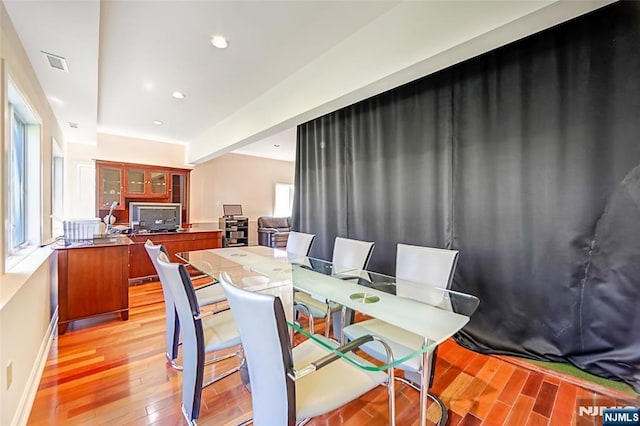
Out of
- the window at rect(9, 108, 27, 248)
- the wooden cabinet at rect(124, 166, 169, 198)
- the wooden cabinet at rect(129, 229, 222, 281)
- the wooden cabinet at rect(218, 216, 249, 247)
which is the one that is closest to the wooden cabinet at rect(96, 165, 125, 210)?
the wooden cabinet at rect(124, 166, 169, 198)

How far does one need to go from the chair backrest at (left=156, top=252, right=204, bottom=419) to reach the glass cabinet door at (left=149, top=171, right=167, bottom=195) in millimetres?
4262

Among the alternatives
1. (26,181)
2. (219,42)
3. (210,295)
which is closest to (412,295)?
(210,295)

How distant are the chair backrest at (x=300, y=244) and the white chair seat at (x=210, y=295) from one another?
1.03 meters

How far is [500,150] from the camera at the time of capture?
2336 millimetres

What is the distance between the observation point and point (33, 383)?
1865mm

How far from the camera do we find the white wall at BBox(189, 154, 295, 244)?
245 inches

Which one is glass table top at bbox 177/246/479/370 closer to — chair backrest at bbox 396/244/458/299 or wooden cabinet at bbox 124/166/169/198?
chair backrest at bbox 396/244/458/299

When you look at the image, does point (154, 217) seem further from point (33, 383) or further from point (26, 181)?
point (33, 383)

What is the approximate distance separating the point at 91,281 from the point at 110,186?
2603 mm

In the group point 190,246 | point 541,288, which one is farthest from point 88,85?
point 541,288

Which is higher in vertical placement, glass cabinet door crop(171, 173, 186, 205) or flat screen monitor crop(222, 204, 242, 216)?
glass cabinet door crop(171, 173, 186, 205)

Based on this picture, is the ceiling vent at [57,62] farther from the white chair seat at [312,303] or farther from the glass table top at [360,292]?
the white chair seat at [312,303]

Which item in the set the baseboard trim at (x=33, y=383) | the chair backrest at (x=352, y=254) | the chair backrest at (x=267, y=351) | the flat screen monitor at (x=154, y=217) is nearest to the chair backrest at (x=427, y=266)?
the chair backrest at (x=352, y=254)

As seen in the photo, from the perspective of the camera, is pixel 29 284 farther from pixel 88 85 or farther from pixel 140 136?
pixel 140 136
